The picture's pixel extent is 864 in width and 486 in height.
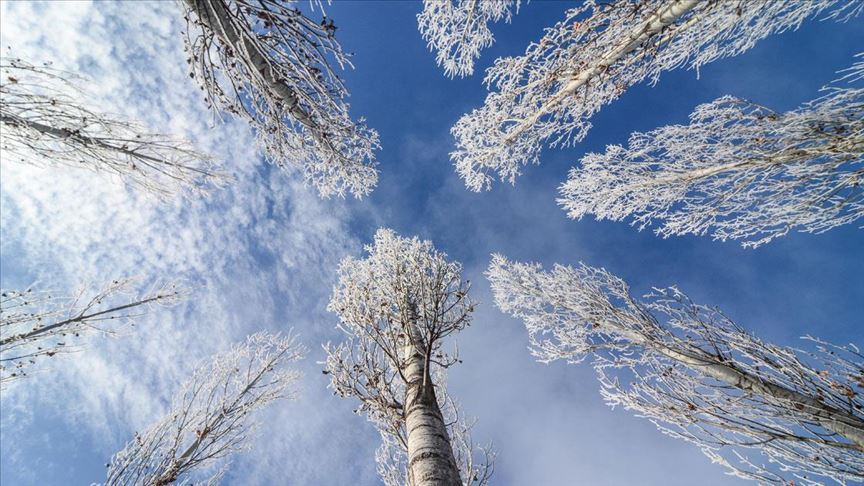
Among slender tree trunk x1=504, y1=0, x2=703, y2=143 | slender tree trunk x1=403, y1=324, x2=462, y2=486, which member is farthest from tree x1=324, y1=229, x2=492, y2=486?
slender tree trunk x1=504, y1=0, x2=703, y2=143

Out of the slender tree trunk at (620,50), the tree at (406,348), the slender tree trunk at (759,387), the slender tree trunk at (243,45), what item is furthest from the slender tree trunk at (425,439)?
the slender tree trunk at (759,387)

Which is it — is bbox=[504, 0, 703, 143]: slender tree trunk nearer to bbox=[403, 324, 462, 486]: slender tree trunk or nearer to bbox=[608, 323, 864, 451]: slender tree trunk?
bbox=[403, 324, 462, 486]: slender tree trunk

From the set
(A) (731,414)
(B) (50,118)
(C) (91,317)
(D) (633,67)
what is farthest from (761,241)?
(C) (91,317)

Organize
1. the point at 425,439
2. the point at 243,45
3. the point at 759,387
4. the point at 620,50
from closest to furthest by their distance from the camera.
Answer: the point at 243,45 → the point at 425,439 → the point at 620,50 → the point at 759,387

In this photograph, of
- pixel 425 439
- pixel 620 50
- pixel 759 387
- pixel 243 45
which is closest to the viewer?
pixel 243 45

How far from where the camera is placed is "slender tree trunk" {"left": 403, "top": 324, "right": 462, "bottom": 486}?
316cm

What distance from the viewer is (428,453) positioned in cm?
332

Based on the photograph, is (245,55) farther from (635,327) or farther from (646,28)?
(635,327)

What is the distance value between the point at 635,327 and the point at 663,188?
8.54 ft

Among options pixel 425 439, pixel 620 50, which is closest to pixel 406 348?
pixel 425 439

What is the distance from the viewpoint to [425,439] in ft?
11.4

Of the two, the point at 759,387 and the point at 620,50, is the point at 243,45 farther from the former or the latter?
the point at 759,387

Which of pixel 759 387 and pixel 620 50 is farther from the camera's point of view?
pixel 759 387

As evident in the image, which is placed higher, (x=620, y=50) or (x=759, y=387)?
(x=620, y=50)
